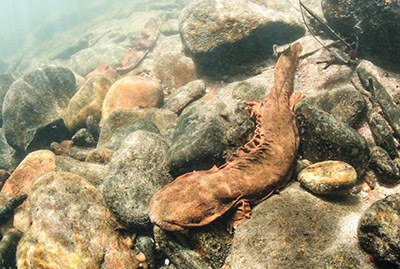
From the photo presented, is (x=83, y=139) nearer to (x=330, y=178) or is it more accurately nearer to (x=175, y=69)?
(x=175, y=69)

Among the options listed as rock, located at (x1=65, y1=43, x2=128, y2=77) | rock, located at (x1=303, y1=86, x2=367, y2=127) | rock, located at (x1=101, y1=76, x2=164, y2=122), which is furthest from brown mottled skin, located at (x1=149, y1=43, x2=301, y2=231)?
rock, located at (x1=65, y1=43, x2=128, y2=77)

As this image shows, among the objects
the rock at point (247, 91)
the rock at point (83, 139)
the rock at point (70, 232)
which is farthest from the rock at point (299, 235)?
the rock at point (83, 139)

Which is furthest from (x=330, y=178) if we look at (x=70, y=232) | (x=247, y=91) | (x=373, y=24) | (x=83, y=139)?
(x=83, y=139)

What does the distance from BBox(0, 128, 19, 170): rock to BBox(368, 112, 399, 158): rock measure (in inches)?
410

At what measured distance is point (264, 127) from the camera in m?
5.32

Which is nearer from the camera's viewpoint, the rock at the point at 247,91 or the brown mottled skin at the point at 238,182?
the brown mottled skin at the point at 238,182

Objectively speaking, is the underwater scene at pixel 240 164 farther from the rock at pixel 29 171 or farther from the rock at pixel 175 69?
the rock at pixel 175 69

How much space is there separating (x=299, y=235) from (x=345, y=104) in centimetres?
284

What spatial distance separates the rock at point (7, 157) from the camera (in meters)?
10.0

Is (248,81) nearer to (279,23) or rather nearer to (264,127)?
(279,23)

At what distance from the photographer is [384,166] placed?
4645mm

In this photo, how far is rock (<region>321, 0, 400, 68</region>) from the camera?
6.04m

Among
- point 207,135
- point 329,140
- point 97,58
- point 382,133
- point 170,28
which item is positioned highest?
point 207,135

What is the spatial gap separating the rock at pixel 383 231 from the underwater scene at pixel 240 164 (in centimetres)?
1
